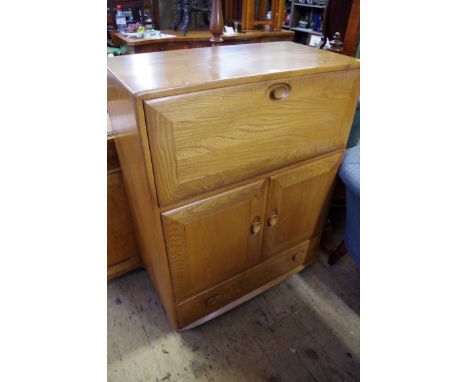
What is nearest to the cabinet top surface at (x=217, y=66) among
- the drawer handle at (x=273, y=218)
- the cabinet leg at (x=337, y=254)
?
the drawer handle at (x=273, y=218)

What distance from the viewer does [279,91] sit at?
751mm

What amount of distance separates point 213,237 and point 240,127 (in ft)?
1.21

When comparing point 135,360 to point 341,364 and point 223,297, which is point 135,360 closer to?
point 223,297

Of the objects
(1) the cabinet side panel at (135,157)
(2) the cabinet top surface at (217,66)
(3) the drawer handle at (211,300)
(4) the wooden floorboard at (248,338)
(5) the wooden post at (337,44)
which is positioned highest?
(5) the wooden post at (337,44)

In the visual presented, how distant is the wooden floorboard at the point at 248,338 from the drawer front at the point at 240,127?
706 mm

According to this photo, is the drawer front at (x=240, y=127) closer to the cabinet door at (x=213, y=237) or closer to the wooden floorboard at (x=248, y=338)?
the cabinet door at (x=213, y=237)

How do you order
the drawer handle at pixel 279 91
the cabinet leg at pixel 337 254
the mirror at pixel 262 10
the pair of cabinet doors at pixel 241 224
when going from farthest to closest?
the mirror at pixel 262 10 → the cabinet leg at pixel 337 254 → the pair of cabinet doors at pixel 241 224 → the drawer handle at pixel 279 91

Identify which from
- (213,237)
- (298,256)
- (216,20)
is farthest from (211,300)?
(216,20)

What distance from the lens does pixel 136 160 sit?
74 cm

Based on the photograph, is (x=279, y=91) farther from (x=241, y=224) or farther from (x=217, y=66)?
(x=241, y=224)

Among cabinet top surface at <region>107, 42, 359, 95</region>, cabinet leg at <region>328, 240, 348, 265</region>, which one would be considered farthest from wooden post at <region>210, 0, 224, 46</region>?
cabinet leg at <region>328, 240, 348, 265</region>

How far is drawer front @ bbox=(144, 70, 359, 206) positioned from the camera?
0.65m

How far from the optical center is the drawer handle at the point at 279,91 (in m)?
0.74
